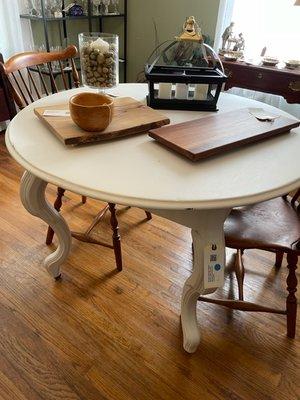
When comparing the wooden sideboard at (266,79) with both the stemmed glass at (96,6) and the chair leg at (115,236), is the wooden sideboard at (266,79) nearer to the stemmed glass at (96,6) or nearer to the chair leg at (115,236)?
the chair leg at (115,236)

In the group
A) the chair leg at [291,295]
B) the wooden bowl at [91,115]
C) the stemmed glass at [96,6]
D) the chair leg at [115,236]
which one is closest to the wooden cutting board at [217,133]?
the wooden bowl at [91,115]

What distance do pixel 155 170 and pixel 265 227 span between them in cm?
55

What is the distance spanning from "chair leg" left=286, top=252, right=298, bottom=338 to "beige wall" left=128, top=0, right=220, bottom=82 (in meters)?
2.26

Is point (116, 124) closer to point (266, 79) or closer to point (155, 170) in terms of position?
point (155, 170)

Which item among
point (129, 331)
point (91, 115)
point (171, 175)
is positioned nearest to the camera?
point (171, 175)

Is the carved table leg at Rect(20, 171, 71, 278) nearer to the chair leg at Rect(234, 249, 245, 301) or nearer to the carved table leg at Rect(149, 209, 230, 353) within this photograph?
the carved table leg at Rect(149, 209, 230, 353)

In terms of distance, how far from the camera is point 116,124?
0.98m

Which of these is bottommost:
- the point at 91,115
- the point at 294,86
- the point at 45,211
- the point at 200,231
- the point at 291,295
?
the point at 291,295

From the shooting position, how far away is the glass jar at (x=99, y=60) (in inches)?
40.9

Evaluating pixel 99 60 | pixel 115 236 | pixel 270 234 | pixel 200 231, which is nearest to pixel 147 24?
pixel 99 60

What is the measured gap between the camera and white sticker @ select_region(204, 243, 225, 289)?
0.88 metres

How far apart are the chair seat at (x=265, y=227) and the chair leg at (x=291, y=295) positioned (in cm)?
6

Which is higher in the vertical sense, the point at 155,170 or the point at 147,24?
the point at 147,24

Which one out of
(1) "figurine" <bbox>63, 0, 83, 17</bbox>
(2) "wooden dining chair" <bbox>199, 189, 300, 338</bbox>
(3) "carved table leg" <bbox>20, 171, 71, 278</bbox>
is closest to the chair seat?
(2) "wooden dining chair" <bbox>199, 189, 300, 338</bbox>
